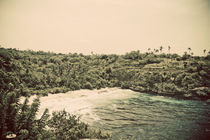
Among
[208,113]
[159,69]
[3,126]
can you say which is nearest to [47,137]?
[3,126]

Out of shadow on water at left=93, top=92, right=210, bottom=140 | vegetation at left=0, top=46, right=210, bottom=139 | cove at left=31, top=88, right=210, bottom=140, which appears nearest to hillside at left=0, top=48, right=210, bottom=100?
vegetation at left=0, top=46, right=210, bottom=139

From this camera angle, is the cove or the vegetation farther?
the vegetation

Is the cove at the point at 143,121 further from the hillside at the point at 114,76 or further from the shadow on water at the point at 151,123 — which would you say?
the hillside at the point at 114,76

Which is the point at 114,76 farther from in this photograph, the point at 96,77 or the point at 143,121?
the point at 143,121

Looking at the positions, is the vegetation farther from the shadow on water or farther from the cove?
the shadow on water

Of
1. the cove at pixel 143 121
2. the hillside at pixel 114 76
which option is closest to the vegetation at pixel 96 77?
the hillside at pixel 114 76

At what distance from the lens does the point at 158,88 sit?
46.4 metres

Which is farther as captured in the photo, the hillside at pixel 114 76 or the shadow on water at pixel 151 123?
the hillside at pixel 114 76

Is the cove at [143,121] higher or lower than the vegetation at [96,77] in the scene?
lower

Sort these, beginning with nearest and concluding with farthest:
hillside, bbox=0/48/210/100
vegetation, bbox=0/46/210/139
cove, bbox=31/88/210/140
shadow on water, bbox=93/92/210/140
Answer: shadow on water, bbox=93/92/210/140
cove, bbox=31/88/210/140
vegetation, bbox=0/46/210/139
hillside, bbox=0/48/210/100

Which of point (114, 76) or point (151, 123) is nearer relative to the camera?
point (151, 123)

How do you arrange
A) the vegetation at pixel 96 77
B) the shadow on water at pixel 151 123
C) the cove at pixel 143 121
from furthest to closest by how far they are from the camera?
the vegetation at pixel 96 77, the cove at pixel 143 121, the shadow on water at pixel 151 123

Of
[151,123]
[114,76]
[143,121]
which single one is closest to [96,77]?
[114,76]

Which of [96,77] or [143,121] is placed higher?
[96,77]
